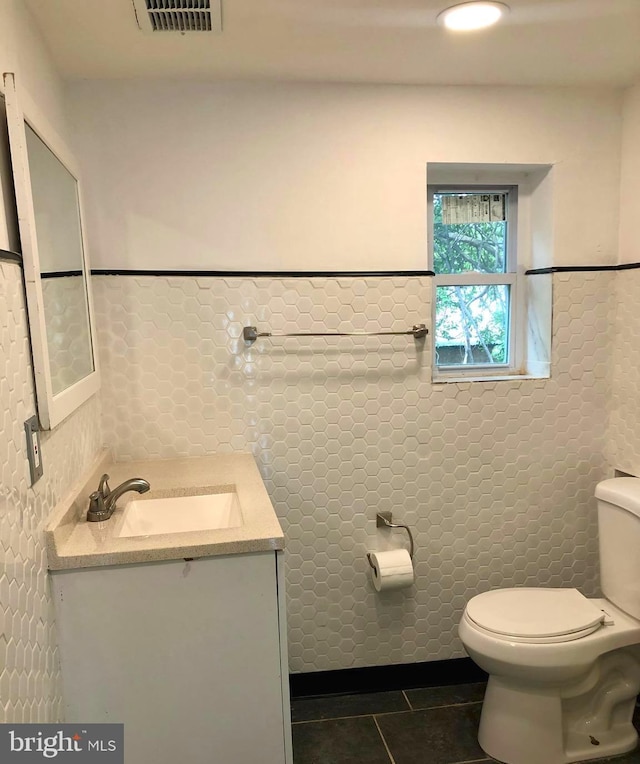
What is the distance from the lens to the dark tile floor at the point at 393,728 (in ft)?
6.28

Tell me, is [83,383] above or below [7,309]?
below

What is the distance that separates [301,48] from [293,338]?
91cm

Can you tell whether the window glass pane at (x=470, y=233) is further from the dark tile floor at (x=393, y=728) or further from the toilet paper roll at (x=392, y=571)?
the dark tile floor at (x=393, y=728)

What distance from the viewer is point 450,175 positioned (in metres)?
2.29

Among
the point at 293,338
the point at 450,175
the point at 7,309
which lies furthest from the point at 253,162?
the point at 7,309

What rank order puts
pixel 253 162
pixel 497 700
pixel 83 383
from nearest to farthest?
pixel 83 383 → pixel 497 700 → pixel 253 162

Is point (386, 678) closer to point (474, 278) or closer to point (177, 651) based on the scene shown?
point (177, 651)

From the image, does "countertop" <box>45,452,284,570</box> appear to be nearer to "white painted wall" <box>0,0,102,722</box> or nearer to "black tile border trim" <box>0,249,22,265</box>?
"white painted wall" <box>0,0,102,722</box>

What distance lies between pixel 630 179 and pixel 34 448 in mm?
2159

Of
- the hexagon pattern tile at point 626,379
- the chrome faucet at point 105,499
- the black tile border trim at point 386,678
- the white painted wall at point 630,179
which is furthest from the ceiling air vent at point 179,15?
the black tile border trim at point 386,678

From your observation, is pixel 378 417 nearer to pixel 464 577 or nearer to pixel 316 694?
pixel 464 577

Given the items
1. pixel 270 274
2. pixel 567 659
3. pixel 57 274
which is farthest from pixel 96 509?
pixel 567 659

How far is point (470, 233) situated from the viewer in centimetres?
238

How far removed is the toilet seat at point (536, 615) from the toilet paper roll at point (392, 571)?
245 millimetres
